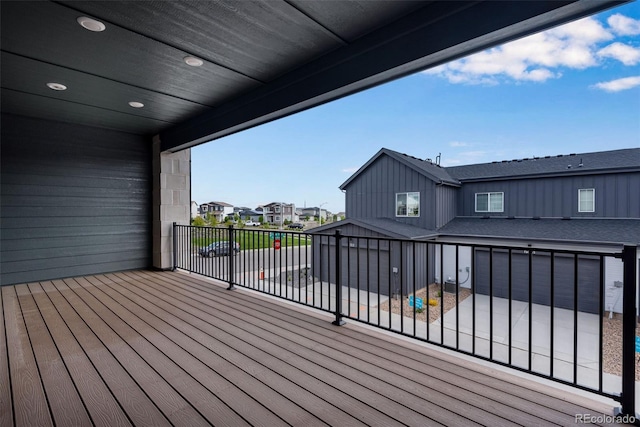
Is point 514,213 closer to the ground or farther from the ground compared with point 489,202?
closer to the ground

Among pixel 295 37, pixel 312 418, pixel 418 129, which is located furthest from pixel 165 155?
pixel 418 129

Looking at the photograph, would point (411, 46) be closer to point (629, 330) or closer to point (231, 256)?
point (629, 330)

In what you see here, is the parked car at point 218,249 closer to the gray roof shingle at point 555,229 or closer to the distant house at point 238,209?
the distant house at point 238,209

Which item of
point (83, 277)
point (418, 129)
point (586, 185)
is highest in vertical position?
point (418, 129)

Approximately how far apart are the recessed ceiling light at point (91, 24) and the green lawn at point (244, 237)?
224cm

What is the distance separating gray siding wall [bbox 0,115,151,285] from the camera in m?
3.97

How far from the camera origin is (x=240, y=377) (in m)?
1.73

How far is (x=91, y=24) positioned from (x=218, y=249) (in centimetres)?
282

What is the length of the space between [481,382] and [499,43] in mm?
2102

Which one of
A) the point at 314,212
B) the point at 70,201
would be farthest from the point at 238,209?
the point at 70,201

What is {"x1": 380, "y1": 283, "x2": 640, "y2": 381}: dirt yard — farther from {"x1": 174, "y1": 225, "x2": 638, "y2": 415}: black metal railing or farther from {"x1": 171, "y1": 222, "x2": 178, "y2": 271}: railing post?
{"x1": 171, "y1": 222, "x2": 178, "y2": 271}: railing post

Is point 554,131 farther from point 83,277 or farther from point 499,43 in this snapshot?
point 83,277

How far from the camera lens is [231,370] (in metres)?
1.81

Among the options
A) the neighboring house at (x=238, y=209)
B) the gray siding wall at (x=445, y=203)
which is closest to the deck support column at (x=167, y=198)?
the neighboring house at (x=238, y=209)
